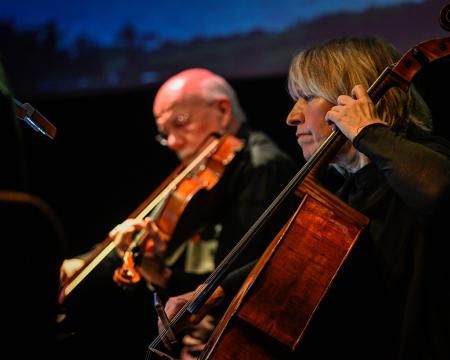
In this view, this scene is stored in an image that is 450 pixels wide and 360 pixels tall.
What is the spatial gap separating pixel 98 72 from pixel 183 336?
6.76 feet

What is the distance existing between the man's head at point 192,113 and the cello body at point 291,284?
1544 mm

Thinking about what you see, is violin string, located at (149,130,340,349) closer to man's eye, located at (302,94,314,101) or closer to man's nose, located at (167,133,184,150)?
man's eye, located at (302,94,314,101)

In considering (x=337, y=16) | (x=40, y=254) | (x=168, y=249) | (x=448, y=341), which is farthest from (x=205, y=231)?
(x=40, y=254)

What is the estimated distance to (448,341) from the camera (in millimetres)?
1401

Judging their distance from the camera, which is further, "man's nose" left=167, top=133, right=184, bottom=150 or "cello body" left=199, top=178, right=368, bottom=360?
"man's nose" left=167, top=133, right=184, bottom=150

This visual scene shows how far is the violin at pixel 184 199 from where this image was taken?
246 centimetres

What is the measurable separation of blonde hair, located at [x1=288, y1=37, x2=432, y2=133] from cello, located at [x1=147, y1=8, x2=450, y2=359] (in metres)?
0.15

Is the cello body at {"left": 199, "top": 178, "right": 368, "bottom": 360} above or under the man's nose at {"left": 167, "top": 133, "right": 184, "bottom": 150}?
under

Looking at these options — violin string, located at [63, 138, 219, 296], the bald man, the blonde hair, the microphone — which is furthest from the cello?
violin string, located at [63, 138, 219, 296]

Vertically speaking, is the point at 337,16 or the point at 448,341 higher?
the point at 337,16

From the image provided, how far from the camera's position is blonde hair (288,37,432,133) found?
164 cm

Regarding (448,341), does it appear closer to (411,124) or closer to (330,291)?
(330,291)

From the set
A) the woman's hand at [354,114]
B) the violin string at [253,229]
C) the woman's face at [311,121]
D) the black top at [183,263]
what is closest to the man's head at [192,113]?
the black top at [183,263]

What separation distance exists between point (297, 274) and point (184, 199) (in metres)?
1.20
